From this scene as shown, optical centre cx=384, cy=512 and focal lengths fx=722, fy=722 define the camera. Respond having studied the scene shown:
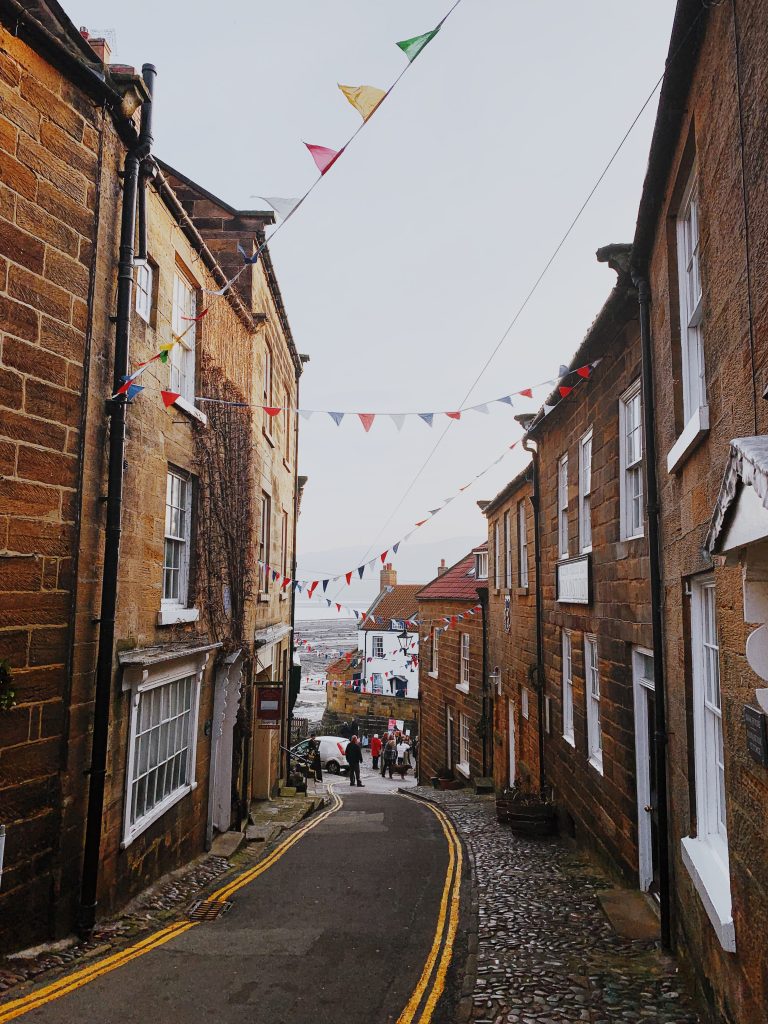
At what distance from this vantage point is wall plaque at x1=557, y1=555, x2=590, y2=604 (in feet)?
31.1

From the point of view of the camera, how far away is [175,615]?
8891mm

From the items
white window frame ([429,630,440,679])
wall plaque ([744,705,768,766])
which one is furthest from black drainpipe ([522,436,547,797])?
white window frame ([429,630,440,679])

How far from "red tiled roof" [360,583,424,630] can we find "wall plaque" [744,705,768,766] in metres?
42.7

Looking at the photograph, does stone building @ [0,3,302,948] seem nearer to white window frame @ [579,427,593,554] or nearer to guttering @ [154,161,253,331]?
guttering @ [154,161,253,331]

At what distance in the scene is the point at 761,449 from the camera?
253cm

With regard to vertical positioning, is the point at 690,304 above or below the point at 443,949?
above

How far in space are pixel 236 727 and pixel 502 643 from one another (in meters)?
7.08

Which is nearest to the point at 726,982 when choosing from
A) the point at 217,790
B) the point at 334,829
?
the point at 217,790

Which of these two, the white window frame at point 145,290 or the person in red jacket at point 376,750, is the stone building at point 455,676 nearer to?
the person in red jacket at point 376,750

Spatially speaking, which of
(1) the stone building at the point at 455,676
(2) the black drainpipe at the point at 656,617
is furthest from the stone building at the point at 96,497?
(1) the stone building at the point at 455,676

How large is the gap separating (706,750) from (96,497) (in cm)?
557

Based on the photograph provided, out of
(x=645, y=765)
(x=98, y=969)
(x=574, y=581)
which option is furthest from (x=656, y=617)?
(x=98, y=969)

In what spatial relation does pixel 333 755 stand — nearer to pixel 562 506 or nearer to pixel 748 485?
pixel 562 506

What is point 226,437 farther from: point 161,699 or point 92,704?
point 92,704
